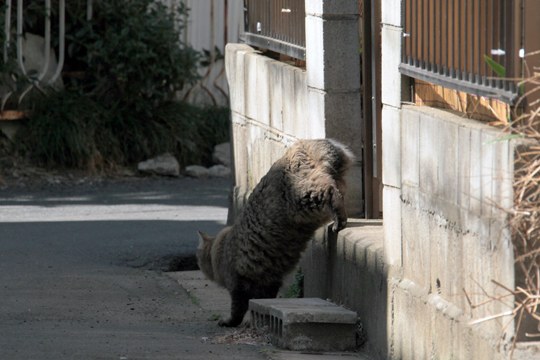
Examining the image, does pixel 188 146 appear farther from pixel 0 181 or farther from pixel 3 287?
pixel 3 287

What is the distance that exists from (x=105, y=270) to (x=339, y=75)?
11.2 ft

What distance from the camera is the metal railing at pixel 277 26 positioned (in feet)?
28.3

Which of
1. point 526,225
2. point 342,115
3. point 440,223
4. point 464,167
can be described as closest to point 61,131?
point 342,115

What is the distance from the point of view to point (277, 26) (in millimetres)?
9438

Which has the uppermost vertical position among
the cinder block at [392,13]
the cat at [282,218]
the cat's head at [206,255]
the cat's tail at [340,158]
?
the cinder block at [392,13]

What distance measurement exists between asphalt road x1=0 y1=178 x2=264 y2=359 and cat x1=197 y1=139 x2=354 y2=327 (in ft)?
1.43

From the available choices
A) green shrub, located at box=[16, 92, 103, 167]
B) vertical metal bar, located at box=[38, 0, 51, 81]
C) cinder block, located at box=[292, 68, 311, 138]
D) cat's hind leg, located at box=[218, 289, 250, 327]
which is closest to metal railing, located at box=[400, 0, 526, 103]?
cinder block, located at box=[292, 68, 311, 138]

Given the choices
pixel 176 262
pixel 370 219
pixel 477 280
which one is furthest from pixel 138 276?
Result: pixel 477 280

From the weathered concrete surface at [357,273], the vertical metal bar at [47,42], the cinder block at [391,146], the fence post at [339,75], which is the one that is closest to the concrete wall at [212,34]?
the vertical metal bar at [47,42]

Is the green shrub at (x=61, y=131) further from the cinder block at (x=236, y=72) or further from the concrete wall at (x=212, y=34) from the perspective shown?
the cinder block at (x=236, y=72)

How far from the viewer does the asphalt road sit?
6859mm

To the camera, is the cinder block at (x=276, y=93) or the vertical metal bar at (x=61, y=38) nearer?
the cinder block at (x=276, y=93)

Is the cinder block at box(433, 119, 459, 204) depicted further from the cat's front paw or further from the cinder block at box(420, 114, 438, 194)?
the cat's front paw

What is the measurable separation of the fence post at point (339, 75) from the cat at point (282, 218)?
0.35 m
